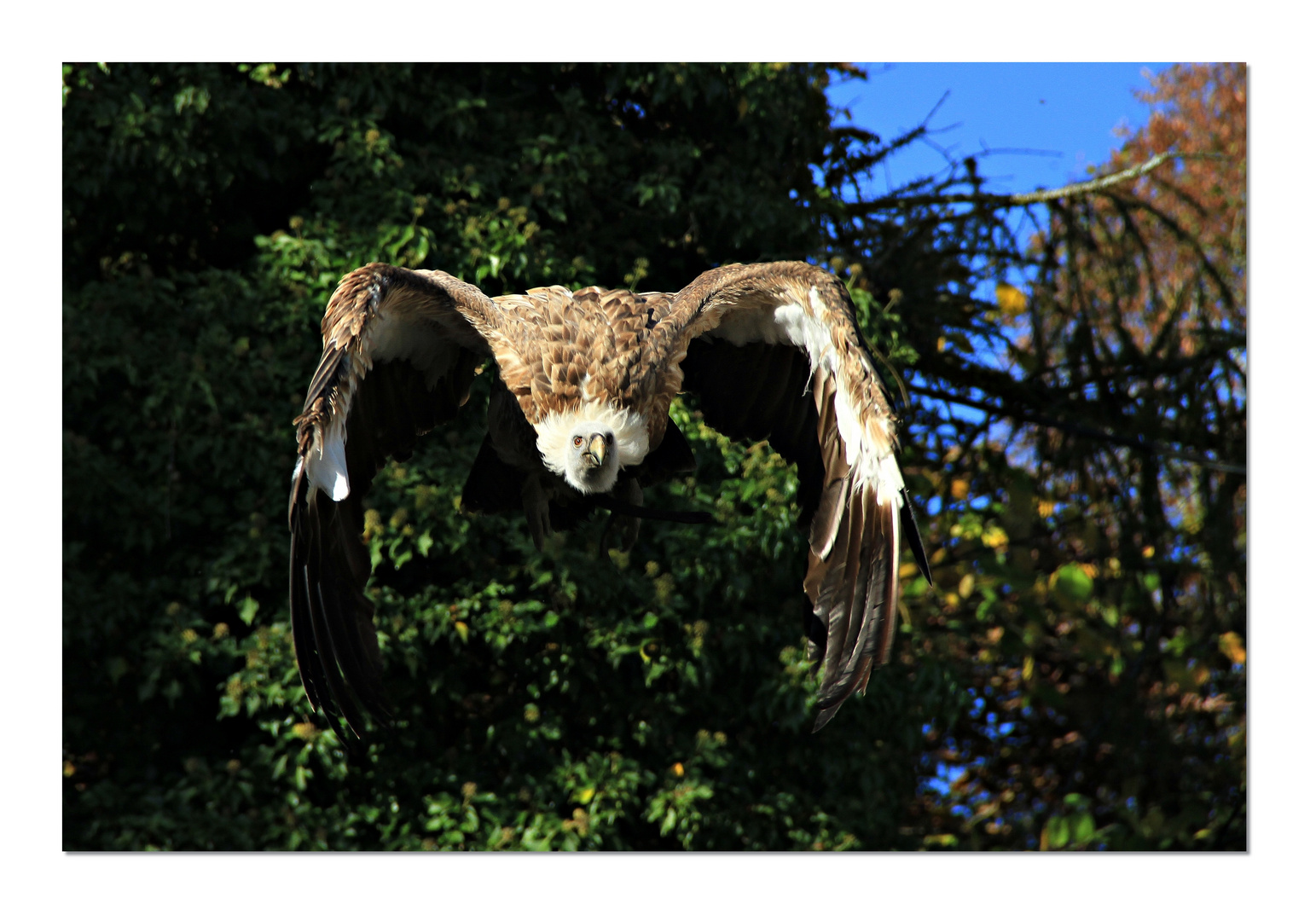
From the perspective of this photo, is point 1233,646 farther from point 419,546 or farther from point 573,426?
point 573,426

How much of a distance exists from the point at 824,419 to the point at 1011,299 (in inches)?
125

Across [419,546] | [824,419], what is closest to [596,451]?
[824,419]

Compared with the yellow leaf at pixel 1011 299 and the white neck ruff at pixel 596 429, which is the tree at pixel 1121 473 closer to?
the yellow leaf at pixel 1011 299

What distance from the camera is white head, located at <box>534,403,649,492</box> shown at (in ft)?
8.43

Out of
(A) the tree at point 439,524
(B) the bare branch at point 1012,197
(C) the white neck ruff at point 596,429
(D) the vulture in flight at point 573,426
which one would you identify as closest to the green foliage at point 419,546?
(A) the tree at point 439,524

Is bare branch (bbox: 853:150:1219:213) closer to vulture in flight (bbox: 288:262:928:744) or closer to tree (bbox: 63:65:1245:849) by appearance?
tree (bbox: 63:65:1245:849)

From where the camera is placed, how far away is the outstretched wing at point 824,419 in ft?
8.42

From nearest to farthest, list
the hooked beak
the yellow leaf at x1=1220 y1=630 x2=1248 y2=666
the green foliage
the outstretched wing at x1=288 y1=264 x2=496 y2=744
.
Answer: the outstretched wing at x1=288 y1=264 x2=496 y2=744
the hooked beak
the green foliage
the yellow leaf at x1=1220 y1=630 x2=1248 y2=666

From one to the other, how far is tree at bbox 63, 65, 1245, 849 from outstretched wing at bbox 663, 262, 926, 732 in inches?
56.5

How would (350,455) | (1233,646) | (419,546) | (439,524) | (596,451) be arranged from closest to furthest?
(596,451) < (350,455) < (419,546) < (439,524) < (1233,646)

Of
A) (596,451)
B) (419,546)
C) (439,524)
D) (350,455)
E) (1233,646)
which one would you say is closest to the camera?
(596,451)

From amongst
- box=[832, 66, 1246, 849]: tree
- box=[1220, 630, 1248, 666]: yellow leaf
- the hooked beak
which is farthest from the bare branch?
the hooked beak

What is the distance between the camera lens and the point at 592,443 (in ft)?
8.40
